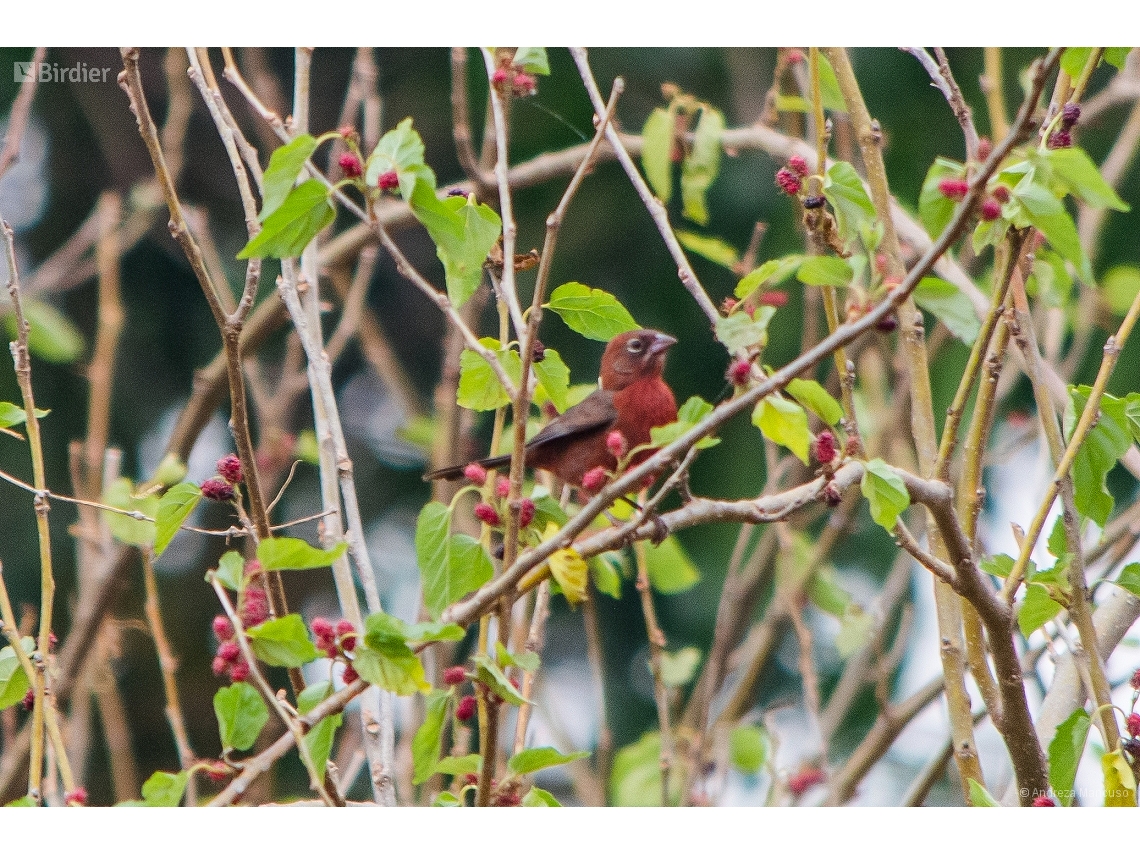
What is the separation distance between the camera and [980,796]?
7.41 feet

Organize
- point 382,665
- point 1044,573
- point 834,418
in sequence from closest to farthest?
point 382,665
point 834,418
point 1044,573

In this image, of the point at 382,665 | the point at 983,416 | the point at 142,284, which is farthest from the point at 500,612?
the point at 142,284

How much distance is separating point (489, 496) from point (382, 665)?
1.79 feet

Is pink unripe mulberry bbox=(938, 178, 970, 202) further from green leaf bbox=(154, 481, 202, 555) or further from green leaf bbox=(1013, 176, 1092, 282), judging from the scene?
green leaf bbox=(154, 481, 202, 555)

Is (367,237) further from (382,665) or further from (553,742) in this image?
(382,665)

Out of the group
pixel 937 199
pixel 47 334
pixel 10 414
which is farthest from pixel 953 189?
pixel 47 334

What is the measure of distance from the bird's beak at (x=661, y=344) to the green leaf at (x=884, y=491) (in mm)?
1464

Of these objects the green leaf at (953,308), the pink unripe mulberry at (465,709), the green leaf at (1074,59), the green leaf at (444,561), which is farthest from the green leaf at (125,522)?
the green leaf at (1074,59)

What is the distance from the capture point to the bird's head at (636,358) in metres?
3.49

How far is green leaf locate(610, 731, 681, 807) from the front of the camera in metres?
Result: 3.26

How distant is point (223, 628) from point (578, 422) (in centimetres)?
153

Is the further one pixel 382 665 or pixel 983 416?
pixel 983 416

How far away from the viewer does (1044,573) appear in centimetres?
230
